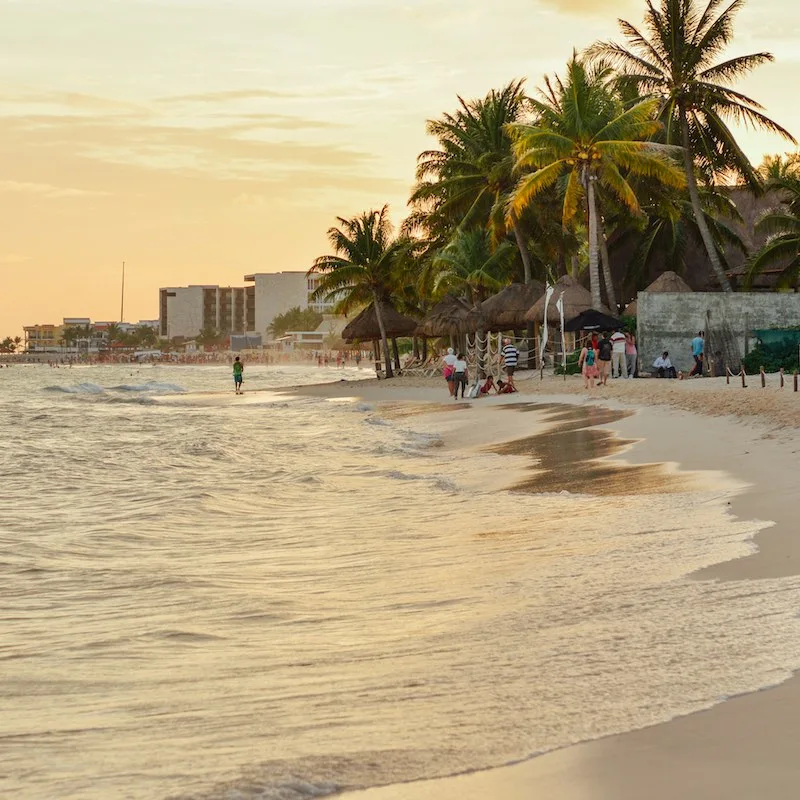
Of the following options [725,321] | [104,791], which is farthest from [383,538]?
[725,321]

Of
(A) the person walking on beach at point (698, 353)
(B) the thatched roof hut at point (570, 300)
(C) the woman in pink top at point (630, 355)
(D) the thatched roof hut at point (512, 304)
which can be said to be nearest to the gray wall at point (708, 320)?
(C) the woman in pink top at point (630, 355)

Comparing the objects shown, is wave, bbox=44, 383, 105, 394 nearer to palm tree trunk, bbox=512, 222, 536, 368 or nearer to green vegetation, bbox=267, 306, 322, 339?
palm tree trunk, bbox=512, 222, 536, 368

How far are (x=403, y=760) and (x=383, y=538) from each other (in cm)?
462

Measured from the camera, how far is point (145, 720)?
3.75 meters

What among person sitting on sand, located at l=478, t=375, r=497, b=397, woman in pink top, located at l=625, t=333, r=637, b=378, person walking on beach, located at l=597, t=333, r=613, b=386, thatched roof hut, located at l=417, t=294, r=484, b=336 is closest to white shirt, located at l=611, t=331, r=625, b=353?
woman in pink top, located at l=625, t=333, r=637, b=378

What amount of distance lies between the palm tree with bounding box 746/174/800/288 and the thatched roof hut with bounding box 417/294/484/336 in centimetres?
968

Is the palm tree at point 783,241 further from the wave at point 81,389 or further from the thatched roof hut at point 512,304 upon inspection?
the wave at point 81,389

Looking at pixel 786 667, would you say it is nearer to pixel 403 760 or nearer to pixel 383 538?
pixel 403 760

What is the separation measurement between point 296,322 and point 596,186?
159 metres

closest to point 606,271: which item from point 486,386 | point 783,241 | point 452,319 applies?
point 783,241

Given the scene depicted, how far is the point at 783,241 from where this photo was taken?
31.3m

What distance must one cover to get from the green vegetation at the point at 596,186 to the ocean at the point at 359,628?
21.2 meters

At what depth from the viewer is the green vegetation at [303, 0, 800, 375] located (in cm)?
3078

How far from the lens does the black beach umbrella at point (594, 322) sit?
2842cm
